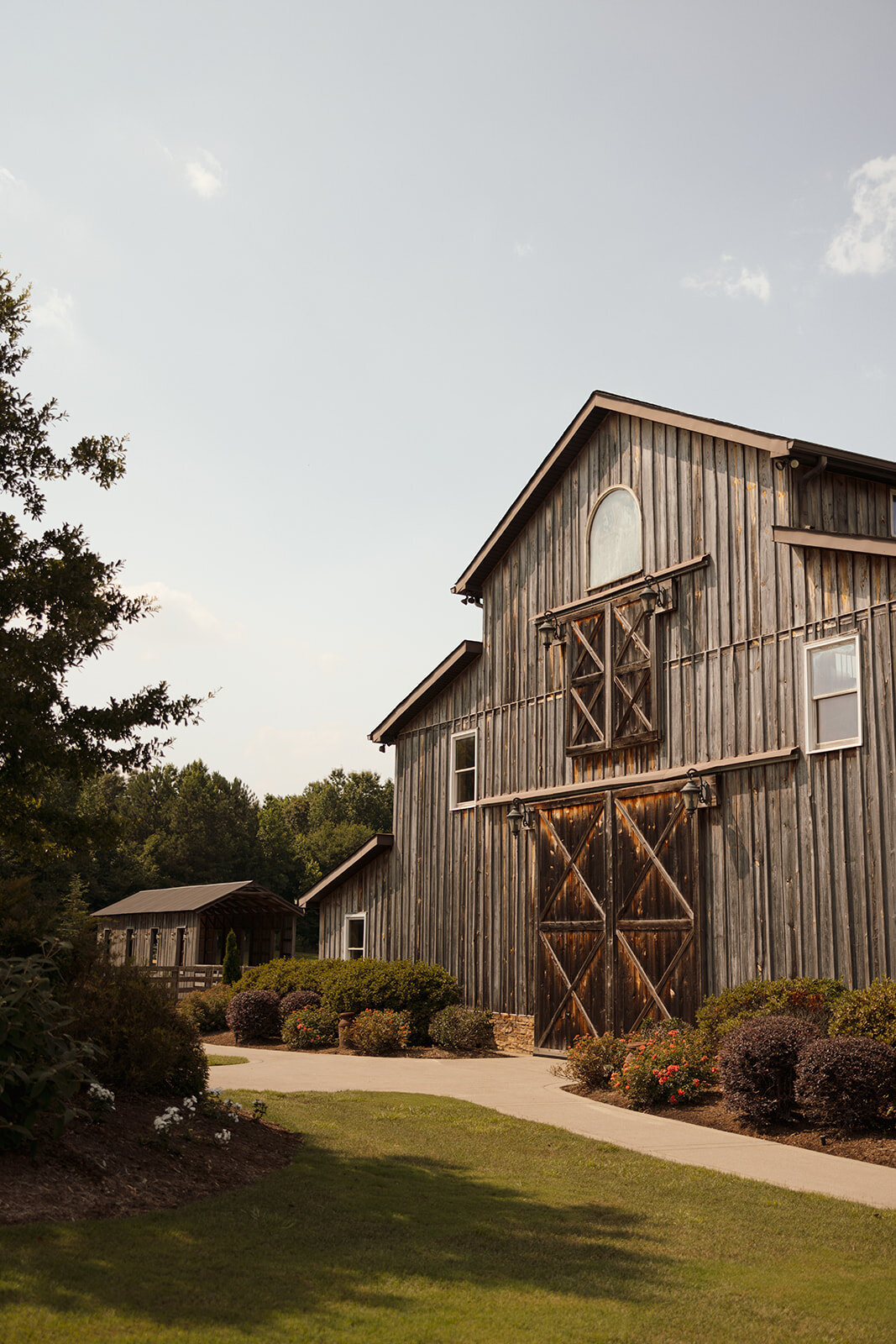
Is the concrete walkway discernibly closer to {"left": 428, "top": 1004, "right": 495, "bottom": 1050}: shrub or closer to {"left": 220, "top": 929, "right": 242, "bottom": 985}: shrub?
{"left": 428, "top": 1004, "right": 495, "bottom": 1050}: shrub

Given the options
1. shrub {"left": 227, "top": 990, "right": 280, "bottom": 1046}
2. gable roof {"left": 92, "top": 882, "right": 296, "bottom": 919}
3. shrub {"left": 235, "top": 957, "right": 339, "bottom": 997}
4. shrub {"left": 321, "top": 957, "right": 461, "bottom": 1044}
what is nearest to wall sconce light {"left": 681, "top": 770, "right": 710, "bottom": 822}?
shrub {"left": 321, "top": 957, "right": 461, "bottom": 1044}

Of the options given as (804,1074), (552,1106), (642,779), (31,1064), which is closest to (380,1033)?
(642,779)

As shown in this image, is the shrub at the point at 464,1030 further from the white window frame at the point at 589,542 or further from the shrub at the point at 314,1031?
the white window frame at the point at 589,542

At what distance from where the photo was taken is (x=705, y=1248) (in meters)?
6.87

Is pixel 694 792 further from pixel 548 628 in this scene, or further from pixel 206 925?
pixel 206 925

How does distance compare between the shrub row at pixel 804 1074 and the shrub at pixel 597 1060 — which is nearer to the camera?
the shrub row at pixel 804 1074

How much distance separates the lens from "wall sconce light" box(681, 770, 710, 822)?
16.5 meters

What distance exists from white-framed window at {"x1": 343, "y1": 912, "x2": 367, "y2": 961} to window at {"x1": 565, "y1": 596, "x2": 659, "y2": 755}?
8.20 m

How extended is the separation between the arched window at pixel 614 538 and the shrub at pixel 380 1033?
8.48 m

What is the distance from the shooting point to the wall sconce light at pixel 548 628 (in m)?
20.2

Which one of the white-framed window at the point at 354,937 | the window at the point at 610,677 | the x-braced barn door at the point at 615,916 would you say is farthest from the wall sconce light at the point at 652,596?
the white-framed window at the point at 354,937

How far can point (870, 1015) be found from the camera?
38.0ft

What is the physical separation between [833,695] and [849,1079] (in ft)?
18.6

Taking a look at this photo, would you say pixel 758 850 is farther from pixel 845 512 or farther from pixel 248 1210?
pixel 248 1210
